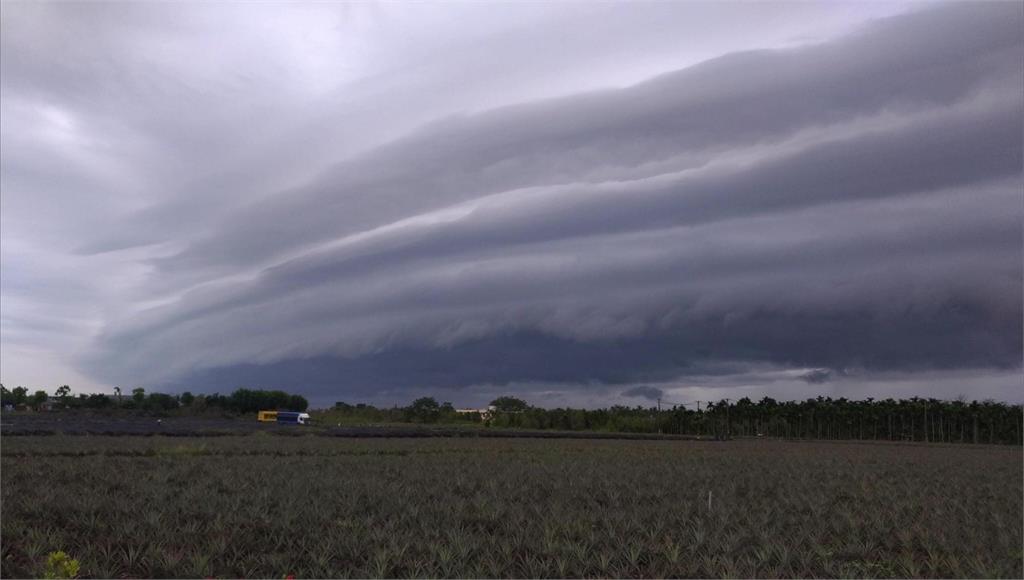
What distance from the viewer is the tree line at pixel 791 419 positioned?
116750 mm

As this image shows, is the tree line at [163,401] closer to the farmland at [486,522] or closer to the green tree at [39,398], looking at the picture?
the green tree at [39,398]

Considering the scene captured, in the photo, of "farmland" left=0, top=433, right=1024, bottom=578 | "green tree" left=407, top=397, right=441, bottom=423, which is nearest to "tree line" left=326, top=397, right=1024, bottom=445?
"green tree" left=407, top=397, right=441, bottom=423

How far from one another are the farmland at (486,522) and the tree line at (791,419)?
87.6 meters

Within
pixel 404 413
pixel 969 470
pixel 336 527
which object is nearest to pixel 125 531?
pixel 336 527

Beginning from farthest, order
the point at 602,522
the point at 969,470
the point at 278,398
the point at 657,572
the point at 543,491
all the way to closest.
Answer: the point at 278,398, the point at 969,470, the point at 543,491, the point at 602,522, the point at 657,572

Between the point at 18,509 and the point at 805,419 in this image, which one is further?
the point at 805,419

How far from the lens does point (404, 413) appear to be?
126 metres

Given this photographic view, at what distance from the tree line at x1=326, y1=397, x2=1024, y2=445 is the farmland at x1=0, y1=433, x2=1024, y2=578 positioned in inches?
3449

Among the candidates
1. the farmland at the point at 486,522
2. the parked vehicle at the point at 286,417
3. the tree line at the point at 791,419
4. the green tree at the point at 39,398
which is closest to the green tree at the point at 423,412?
the tree line at the point at 791,419

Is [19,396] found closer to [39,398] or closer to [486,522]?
[39,398]

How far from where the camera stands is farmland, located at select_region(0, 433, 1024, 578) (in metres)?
15.4

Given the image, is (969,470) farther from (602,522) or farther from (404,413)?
(404,413)

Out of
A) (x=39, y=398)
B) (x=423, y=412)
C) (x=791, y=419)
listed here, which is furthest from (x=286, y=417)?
(x=791, y=419)

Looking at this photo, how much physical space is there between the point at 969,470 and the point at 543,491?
82.5 feet
